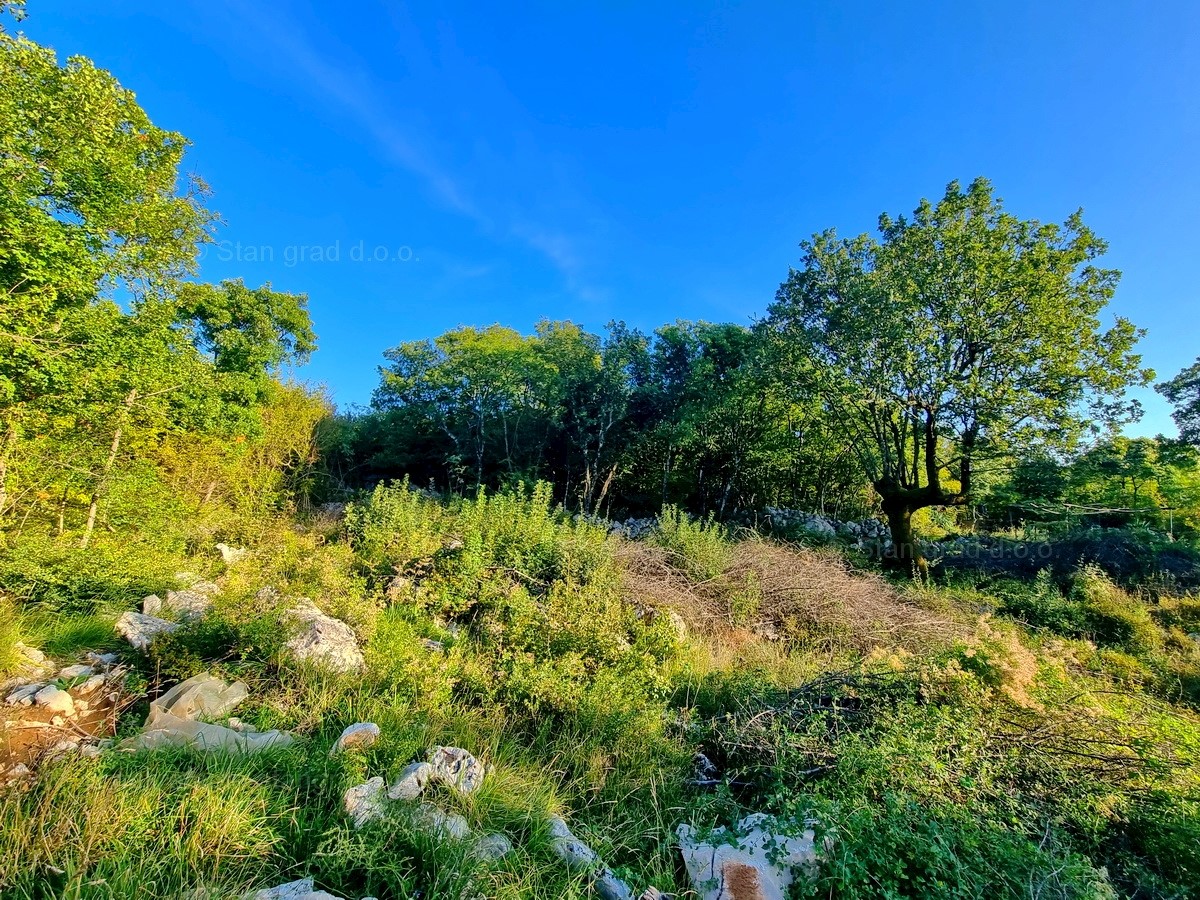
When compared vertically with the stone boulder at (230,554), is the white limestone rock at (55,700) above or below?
below

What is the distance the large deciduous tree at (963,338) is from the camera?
8.27 metres

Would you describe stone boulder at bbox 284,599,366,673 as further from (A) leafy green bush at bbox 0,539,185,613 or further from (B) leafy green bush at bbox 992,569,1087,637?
(B) leafy green bush at bbox 992,569,1087,637

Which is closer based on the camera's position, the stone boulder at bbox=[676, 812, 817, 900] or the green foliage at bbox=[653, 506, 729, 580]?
the stone boulder at bbox=[676, 812, 817, 900]

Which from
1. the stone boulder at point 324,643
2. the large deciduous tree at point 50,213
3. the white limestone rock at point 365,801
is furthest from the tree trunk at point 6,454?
the white limestone rock at point 365,801

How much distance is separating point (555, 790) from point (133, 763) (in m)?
2.16

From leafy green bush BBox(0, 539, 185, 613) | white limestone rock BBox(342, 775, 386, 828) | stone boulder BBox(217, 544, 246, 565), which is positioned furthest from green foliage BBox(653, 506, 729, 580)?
leafy green bush BBox(0, 539, 185, 613)

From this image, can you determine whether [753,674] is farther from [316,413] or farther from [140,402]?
[316,413]

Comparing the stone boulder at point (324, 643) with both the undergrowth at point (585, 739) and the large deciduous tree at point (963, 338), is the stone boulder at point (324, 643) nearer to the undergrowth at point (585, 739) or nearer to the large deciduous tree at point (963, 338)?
the undergrowth at point (585, 739)

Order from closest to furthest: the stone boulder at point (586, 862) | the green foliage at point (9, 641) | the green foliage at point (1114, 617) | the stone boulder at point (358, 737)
A: 1. the stone boulder at point (586, 862)
2. the stone boulder at point (358, 737)
3. the green foliage at point (9, 641)
4. the green foliage at point (1114, 617)

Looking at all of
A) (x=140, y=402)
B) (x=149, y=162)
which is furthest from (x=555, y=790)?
(x=149, y=162)

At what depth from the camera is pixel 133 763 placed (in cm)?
228

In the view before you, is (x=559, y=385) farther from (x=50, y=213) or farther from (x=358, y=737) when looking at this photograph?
(x=358, y=737)

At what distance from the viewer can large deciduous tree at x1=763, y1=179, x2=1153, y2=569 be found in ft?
27.1

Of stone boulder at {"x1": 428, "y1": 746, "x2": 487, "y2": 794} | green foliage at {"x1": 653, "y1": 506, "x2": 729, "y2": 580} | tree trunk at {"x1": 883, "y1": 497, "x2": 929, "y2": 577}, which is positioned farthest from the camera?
tree trunk at {"x1": 883, "y1": 497, "x2": 929, "y2": 577}
